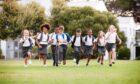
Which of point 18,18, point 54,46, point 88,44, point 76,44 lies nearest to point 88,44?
point 88,44

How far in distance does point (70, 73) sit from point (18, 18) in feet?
0.81

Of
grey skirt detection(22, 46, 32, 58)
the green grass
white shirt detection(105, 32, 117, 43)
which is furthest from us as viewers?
white shirt detection(105, 32, 117, 43)

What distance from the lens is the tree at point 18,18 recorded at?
2.19m

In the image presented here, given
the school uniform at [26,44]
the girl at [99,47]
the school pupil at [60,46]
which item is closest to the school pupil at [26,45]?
the school uniform at [26,44]

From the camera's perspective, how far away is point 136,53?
2.26 metres

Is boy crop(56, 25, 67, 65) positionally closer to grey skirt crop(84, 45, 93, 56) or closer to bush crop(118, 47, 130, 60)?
grey skirt crop(84, 45, 93, 56)

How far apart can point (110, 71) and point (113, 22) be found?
0.52 ft

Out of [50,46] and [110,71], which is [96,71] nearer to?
[110,71]

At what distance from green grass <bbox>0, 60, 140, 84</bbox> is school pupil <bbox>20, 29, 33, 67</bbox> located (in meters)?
0.03

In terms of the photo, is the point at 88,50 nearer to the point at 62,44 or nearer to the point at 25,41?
the point at 25,41

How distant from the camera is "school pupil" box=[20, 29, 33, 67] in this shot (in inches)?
87.1

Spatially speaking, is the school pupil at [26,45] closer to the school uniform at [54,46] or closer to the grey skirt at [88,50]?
the school uniform at [54,46]

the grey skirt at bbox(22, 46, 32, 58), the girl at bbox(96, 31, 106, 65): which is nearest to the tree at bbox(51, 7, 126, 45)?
the girl at bbox(96, 31, 106, 65)

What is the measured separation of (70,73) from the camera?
7.53 feet
